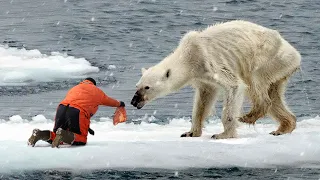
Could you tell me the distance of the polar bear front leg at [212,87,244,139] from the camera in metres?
10.6

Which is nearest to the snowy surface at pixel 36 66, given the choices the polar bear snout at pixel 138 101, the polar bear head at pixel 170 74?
the polar bear head at pixel 170 74

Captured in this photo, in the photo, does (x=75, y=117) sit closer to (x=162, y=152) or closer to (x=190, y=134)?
(x=162, y=152)

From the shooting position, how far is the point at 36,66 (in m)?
19.7

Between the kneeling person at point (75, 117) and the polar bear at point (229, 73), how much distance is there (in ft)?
2.09

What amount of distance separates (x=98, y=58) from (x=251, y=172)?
42.6ft

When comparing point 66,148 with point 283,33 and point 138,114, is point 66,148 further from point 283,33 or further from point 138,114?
point 283,33

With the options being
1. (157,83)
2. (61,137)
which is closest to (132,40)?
(157,83)

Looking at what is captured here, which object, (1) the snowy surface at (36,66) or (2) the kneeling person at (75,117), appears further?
(1) the snowy surface at (36,66)

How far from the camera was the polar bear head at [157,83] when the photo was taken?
10367 millimetres

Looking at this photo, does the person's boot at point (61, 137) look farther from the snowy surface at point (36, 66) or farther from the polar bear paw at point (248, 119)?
the snowy surface at point (36, 66)

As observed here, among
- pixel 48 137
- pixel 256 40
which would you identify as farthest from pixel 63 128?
pixel 256 40

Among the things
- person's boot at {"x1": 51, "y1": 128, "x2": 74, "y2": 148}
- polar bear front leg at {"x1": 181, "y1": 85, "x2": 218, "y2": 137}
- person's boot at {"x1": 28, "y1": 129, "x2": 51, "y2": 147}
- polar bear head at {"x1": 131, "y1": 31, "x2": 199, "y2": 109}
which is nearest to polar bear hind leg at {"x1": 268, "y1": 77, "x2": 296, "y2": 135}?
polar bear front leg at {"x1": 181, "y1": 85, "x2": 218, "y2": 137}

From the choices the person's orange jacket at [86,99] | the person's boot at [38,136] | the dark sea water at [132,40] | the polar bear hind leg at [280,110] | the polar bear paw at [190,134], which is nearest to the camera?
the person's boot at [38,136]

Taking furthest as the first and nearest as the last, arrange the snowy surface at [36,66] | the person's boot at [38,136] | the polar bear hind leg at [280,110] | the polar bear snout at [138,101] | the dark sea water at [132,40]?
the snowy surface at [36,66] < the polar bear hind leg at [280,110] < the polar bear snout at [138,101] < the dark sea water at [132,40] < the person's boot at [38,136]
